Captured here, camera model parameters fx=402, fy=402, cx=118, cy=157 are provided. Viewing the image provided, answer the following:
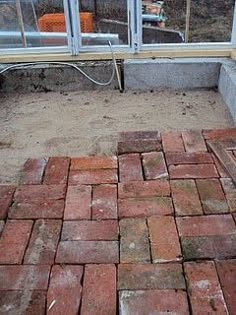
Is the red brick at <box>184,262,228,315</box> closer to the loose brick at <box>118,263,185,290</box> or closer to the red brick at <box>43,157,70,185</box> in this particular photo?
the loose brick at <box>118,263,185,290</box>

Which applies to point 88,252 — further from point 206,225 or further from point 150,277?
point 206,225

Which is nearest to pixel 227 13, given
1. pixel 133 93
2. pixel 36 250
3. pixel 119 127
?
pixel 133 93

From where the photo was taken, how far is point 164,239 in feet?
6.20

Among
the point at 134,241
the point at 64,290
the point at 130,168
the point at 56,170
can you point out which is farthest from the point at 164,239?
the point at 56,170

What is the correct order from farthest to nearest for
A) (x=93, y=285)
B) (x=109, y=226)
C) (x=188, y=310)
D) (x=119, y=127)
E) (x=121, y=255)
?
(x=119, y=127) < (x=109, y=226) < (x=121, y=255) < (x=93, y=285) < (x=188, y=310)

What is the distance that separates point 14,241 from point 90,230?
37cm

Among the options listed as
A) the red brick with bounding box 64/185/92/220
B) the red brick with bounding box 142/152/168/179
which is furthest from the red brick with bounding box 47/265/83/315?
the red brick with bounding box 142/152/168/179

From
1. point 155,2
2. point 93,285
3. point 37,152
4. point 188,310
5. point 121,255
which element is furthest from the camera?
point 155,2

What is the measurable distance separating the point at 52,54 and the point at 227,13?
1.55 meters

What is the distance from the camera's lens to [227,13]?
3.39 m

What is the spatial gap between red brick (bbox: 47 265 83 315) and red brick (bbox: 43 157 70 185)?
0.68 m

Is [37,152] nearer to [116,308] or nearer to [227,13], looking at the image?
[116,308]

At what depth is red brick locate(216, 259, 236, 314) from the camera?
1.58 m

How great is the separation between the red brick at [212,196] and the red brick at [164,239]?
22 cm
